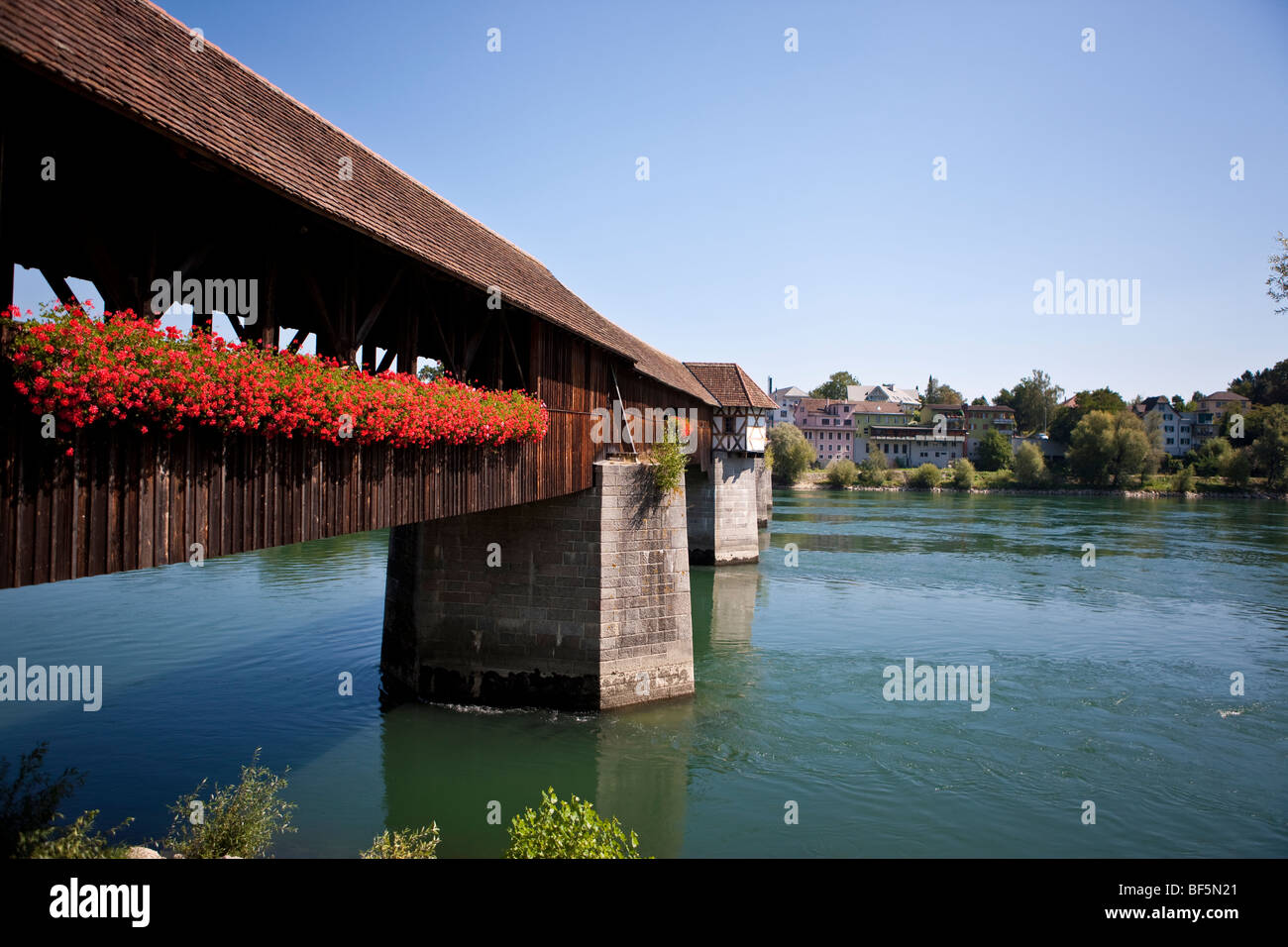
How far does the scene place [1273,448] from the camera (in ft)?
209

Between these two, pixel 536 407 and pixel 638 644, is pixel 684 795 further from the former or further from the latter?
pixel 536 407

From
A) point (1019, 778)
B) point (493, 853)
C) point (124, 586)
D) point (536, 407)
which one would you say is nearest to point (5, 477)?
point (493, 853)

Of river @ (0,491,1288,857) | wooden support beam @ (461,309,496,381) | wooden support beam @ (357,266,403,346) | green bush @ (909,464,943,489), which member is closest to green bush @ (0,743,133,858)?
river @ (0,491,1288,857)

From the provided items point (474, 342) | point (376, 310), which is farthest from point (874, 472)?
point (376, 310)

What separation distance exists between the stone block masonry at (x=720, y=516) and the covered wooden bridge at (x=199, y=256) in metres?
18.4

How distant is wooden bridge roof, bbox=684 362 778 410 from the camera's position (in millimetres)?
30531

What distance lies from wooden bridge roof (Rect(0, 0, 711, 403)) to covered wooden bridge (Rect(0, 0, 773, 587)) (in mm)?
24

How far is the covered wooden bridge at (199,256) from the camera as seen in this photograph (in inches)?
179

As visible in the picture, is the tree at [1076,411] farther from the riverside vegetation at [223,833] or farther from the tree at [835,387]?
the riverside vegetation at [223,833]

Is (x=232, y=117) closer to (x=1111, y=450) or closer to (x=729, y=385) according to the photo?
(x=729, y=385)

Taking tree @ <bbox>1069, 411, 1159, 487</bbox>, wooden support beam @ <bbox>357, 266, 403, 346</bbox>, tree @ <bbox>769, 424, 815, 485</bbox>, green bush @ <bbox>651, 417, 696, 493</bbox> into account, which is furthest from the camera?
tree @ <bbox>769, 424, 815, 485</bbox>

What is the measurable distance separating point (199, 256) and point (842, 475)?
2885 inches

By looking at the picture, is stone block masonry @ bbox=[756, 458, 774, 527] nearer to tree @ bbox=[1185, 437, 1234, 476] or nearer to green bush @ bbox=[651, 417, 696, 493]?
green bush @ bbox=[651, 417, 696, 493]
